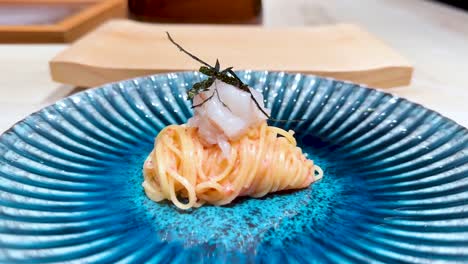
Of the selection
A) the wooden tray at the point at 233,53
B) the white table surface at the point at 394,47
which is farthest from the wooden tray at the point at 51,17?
the wooden tray at the point at 233,53

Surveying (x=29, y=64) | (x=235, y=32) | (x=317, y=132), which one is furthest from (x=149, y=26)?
(x=317, y=132)

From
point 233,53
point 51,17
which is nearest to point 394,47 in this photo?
point 233,53

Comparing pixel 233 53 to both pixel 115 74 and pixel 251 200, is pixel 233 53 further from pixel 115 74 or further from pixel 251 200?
pixel 251 200

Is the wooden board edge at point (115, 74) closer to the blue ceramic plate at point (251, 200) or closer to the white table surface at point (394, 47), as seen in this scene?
the white table surface at point (394, 47)

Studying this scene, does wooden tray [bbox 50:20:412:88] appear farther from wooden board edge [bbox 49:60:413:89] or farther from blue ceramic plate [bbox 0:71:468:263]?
blue ceramic plate [bbox 0:71:468:263]

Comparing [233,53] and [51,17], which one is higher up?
[233,53]

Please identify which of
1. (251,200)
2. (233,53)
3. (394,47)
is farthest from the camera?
(394,47)

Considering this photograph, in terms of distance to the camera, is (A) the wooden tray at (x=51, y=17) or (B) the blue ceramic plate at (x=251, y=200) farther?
(A) the wooden tray at (x=51, y=17)
